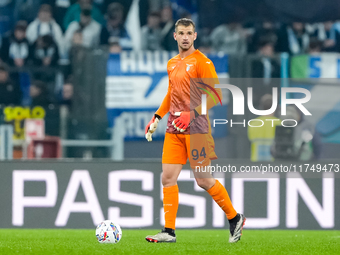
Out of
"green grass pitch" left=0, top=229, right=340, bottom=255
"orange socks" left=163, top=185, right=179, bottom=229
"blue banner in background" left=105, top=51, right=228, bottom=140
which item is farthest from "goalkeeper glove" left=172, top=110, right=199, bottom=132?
"blue banner in background" left=105, top=51, right=228, bottom=140

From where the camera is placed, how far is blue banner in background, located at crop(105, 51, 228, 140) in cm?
689

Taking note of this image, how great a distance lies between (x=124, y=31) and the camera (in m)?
8.61

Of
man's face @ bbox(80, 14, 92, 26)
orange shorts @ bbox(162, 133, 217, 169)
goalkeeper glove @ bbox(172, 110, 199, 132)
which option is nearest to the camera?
goalkeeper glove @ bbox(172, 110, 199, 132)

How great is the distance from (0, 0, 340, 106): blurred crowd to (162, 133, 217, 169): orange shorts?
3671mm

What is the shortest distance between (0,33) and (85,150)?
9.48 ft

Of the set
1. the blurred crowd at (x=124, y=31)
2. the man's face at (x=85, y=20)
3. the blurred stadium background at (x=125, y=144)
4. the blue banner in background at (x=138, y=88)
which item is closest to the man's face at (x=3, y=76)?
the blurred stadium background at (x=125, y=144)

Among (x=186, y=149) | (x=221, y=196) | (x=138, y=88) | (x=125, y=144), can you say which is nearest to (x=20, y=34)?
(x=138, y=88)

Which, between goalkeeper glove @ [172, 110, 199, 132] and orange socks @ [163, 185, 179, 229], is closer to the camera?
goalkeeper glove @ [172, 110, 199, 132]

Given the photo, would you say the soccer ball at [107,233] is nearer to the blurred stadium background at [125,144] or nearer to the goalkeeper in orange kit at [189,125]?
the goalkeeper in orange kit at [189,125]

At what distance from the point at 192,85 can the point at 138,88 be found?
9.05 feet

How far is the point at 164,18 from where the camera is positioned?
8539mm

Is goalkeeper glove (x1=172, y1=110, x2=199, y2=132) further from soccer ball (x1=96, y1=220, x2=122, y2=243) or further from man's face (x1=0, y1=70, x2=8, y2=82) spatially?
man's face (x1=0, y1=70, x2=8, y2=82)

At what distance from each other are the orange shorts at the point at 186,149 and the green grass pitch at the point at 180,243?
619mm

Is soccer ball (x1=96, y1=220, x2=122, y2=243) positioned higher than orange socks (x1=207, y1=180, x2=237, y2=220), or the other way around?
orange socks (x1=207, y1=180, x2=237, y2=220)
